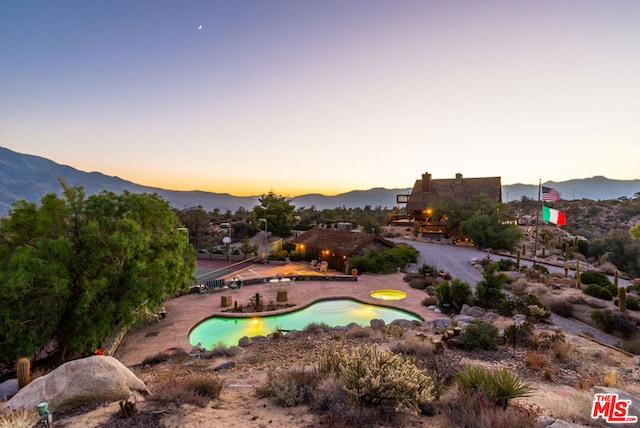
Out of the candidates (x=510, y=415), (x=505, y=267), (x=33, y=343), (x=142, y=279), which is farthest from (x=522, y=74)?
(x=33, y=343)

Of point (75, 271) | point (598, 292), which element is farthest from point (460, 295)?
point (75, 271)

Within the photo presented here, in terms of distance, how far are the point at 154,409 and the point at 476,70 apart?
2476cm

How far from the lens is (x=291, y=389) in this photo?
201 inches

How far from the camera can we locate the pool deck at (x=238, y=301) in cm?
1219

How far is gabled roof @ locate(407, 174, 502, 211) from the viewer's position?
3666 centimetres

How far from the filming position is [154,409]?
175 inches

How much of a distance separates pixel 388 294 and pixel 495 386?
14.4m

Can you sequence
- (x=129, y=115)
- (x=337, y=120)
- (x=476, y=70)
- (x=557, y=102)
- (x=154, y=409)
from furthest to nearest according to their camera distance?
(x=337, y=120)
(x=129, y=115)
(x=557, y=102)
(x=476, y=70)
(x=154, y=409)

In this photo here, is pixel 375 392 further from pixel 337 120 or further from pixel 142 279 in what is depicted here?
pixel 337 120

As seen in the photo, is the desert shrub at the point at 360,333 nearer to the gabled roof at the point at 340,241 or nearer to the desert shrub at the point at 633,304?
the gabled roof at the point at 340,241

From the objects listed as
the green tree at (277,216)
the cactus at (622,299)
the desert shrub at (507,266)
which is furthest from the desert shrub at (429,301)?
the green tree at (277,216)

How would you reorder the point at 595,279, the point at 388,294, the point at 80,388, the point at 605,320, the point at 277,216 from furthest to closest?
the point at 277,216, the point at 388,294, the point at 595,279, the point at 605,320, the point at 80,388

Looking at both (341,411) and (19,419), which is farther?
(341,411)

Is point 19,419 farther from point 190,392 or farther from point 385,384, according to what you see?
point 385,384
